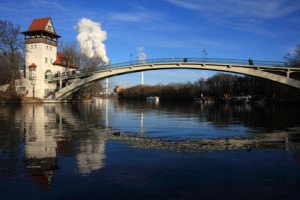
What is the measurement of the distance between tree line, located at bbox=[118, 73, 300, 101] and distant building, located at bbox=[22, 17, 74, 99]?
5020cm

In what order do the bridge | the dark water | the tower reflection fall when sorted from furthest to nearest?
the bridge → the tower reflection → the dark water

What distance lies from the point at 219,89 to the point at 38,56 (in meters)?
74.3

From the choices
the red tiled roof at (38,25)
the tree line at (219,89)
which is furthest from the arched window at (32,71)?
the tree line at (219,89)

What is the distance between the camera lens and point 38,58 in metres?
78.4

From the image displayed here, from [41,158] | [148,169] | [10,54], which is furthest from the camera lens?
[10,54]

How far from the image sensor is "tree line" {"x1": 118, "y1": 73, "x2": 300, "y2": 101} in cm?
8750

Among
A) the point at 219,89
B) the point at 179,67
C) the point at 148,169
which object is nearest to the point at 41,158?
the point at 148,169

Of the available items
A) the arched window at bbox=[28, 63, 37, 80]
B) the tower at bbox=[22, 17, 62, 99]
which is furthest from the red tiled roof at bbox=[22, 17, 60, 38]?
the arched window at bbox=[28, 63, 37, 80]

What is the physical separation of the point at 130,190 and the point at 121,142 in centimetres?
729

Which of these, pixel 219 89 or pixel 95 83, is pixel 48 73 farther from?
pixel 219 89

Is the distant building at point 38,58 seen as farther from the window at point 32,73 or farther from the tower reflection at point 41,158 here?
the tower reflection at point 41,158

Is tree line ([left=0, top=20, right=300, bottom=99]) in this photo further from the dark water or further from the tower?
the dark water

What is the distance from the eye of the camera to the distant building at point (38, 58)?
77.9 metres

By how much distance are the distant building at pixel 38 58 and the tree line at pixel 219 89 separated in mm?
50203
